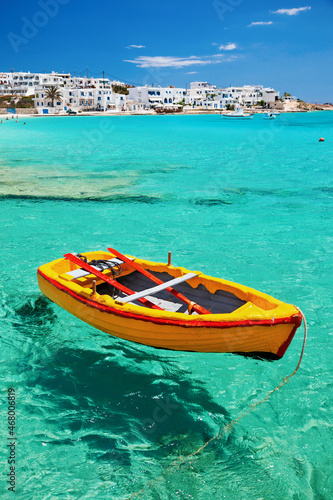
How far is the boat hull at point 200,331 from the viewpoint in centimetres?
575

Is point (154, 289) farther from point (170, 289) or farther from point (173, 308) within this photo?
point (173, 308)

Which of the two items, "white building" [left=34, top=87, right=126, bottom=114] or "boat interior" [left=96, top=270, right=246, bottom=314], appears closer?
"boat interior" [left=96, top=270, right=246, bottom=314]

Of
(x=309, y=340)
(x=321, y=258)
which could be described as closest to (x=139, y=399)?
(x=309, y=340)

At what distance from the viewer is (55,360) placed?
24.5 ft

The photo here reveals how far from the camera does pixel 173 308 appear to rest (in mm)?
7746

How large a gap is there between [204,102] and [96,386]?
208 m

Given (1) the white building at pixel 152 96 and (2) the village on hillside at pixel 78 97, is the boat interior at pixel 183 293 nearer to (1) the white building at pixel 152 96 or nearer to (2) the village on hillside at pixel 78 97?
(2) the village on hillside at pixel 78 97

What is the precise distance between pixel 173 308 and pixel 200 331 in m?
1.78

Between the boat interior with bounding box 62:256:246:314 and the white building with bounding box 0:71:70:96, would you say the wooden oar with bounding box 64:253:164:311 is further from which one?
the white building with bounding box 0:71:70:96

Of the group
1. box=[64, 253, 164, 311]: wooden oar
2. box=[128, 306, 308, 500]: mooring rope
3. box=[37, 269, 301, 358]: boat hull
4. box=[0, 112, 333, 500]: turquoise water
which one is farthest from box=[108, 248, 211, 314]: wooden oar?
box=[128, 306, 308, 500]: mooring rope

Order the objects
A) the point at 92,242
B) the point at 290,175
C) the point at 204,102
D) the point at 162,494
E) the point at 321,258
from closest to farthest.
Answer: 1. the point at 162,494
2. the point at 321,258
3. the point at 92,242
4. the point at 290,175
5. the point at 204,102

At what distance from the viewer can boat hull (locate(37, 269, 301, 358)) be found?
227 inches

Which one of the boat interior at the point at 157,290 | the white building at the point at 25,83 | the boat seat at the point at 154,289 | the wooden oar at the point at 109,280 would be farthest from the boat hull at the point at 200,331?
the white building at the point at 25,83

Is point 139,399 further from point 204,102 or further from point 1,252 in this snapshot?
point 204,102
